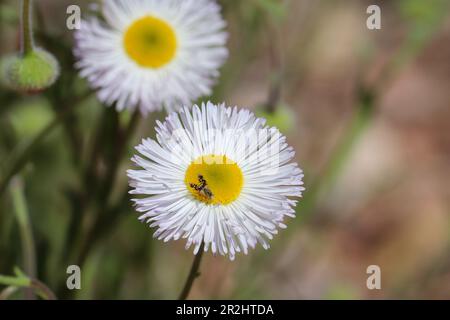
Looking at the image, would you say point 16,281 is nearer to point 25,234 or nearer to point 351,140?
point 25,234

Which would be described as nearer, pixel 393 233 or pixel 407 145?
pixel 393 233

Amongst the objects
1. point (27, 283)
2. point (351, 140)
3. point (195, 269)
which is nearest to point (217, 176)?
point (195, 269)

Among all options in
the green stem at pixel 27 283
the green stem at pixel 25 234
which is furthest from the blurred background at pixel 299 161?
the green stem at pixel 27 283

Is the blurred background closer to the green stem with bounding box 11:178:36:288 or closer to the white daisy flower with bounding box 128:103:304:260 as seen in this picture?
the green stem with bounding box 11:178:36:288

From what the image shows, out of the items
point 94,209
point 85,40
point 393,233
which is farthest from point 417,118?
point 85,40
